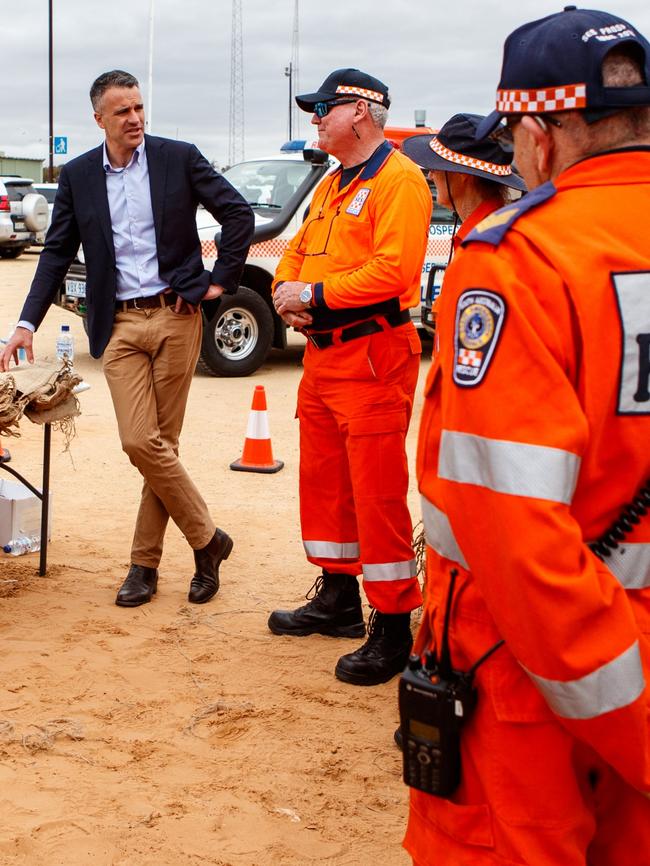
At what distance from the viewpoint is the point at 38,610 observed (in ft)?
16.9

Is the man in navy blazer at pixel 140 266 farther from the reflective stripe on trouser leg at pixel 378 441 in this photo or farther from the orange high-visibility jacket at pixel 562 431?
the orange high-visibility jacket at pixel 562 431

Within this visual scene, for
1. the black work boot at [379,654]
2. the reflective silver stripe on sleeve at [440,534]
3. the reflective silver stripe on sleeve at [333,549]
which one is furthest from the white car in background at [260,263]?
the reflective silver stripe on sleeve at [440,534]

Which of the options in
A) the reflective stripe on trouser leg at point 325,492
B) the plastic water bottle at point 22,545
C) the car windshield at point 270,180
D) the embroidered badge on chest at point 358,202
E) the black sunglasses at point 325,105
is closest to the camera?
the embroidered badge on chest at point 358,202

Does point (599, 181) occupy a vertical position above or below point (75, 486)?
above

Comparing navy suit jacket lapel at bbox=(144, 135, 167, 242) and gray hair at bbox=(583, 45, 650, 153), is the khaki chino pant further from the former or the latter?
gray hair at bbox=(583, 45, 650, 153)

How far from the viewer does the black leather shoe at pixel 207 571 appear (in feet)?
17.5

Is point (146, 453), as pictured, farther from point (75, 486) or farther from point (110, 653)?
point (75, 486)

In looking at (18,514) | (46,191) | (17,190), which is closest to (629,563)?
(18,514)

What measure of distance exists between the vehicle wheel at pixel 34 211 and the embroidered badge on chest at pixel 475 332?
23354 mm

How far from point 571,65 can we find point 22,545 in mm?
4824

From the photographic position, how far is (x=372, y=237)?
430cm

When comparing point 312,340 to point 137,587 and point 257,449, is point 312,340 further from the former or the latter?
point 257,449

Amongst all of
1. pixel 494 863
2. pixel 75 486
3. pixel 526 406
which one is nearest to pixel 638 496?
pixel 526 406

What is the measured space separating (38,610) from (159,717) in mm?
1302
